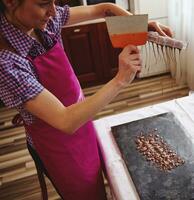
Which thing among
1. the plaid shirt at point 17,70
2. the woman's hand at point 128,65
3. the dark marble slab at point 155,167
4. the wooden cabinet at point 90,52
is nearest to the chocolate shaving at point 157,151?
the dark marble slab at point 155,167

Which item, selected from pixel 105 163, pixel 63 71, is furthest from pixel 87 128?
pixel 63 71

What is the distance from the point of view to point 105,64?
2.73 meters

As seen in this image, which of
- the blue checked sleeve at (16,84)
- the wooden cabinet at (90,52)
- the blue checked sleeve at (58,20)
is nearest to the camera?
the blue checked sleeve at (16,84)

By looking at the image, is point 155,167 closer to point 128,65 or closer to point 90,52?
point 128,65

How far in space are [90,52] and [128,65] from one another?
1986 millimetres

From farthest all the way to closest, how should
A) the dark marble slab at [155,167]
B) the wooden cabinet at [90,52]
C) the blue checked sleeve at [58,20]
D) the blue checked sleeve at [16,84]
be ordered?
the wooden cabinet at [90,52] → the blue checked sleeve at [58,20] → the dark marble slab at [155,167] → the blue checked sleeve at [16,84]

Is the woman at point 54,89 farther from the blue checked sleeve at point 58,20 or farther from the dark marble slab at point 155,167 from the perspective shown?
the dark marble slab at point 155,167

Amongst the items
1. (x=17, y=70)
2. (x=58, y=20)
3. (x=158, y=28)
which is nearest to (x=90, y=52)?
(x=58, y=20)

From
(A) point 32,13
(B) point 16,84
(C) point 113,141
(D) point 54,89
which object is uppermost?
(A) point 32,13

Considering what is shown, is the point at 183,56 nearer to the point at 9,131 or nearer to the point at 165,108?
the point at 165,108

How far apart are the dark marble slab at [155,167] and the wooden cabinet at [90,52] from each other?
1620 millimetres

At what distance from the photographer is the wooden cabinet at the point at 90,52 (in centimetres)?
250

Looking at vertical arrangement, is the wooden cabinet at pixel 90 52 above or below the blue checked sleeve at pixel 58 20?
below

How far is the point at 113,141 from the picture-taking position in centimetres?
103
